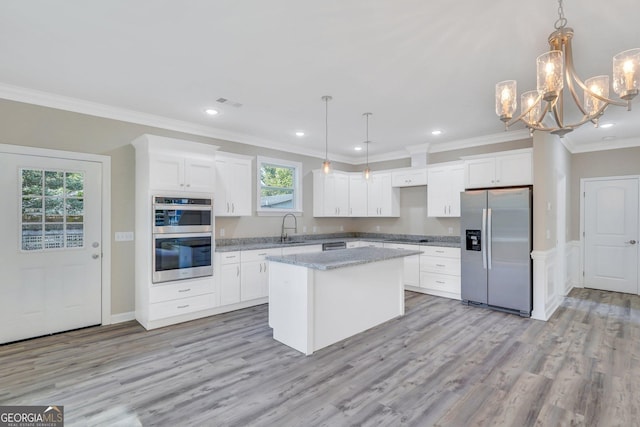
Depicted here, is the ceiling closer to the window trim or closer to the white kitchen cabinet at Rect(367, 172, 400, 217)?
the window trim

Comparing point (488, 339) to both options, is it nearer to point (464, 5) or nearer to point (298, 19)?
point (464, 5)

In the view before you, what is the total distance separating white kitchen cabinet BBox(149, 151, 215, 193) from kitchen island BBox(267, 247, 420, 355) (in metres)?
1.61

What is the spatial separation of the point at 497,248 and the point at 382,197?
8.10 feet

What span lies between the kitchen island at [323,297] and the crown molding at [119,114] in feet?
8.24

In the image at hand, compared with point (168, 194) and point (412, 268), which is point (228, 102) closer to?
point (168, 194)

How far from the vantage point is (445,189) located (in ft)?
18.2

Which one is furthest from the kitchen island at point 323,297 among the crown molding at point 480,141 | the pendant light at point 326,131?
the crown molding at point 480,141

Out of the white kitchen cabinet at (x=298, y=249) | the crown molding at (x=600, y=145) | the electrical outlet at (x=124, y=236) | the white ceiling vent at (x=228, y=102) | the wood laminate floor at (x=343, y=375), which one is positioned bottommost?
the wood laminate floor at (x=343, y=375)

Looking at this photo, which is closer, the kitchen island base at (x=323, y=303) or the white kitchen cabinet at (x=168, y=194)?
the kitchen island base at (x=323, y=303)

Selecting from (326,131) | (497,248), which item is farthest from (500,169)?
(326,131)

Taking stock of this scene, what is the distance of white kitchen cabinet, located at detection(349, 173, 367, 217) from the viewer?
6742 mm

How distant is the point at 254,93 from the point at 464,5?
7.31 feet

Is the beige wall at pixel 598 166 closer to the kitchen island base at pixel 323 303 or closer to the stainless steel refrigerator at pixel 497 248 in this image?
the stainless steel refrigerator at pixel 497 248

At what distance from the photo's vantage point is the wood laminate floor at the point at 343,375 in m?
2.25
